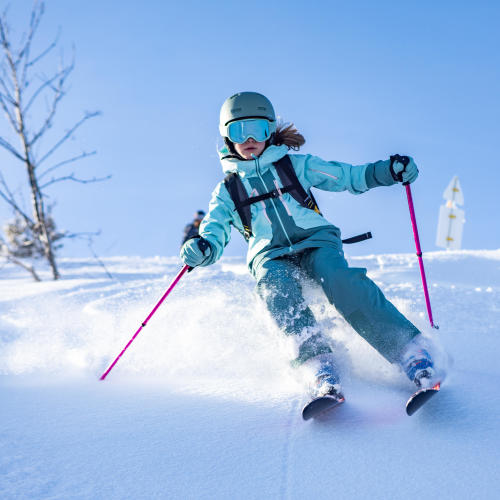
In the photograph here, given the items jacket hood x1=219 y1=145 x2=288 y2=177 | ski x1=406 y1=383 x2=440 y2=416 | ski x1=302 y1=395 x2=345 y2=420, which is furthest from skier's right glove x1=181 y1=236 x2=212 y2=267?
ski x1=406 y1=383 x2=440 y2=416

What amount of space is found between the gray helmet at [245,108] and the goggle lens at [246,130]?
4 cm

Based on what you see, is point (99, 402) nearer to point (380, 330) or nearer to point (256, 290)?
point (256, 290)

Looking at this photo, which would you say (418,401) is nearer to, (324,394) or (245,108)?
(324,394)

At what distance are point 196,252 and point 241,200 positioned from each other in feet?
1.48

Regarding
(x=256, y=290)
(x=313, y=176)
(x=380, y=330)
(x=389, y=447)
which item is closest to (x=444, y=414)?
(x=389, y=447)

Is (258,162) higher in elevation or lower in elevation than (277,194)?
higher

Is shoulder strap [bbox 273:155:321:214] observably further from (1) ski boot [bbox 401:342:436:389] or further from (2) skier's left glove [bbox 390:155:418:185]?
(1) ski boot [bbox 401:342:436:389]

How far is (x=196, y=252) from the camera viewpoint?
2.29m

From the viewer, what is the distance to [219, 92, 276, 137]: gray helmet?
262 centimetres

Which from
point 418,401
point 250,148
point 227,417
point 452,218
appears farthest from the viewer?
point 452,218

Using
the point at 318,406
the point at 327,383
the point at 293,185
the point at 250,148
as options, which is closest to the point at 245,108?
the point at 250,148

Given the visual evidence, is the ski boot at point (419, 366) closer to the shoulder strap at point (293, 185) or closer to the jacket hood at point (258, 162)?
the shoulder strap at point (293, 185)

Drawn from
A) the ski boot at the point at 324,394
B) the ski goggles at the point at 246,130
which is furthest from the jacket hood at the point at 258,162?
the ski boot at the point at 324,394

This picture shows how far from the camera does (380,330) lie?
6.20 feet
